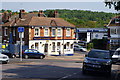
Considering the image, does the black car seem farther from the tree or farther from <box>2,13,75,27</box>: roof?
<box>2,13,75,27</box>: roof

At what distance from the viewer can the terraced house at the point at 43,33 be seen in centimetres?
4588

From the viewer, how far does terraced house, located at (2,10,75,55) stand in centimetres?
4588

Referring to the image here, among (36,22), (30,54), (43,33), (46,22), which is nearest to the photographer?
(30,54)

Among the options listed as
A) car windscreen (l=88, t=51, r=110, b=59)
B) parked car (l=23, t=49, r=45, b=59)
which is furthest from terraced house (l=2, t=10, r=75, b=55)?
car windscreen (l=88, t=51, r=110, b=59)

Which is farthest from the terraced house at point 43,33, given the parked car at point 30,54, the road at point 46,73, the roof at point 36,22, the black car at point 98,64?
the black car at point 98,64

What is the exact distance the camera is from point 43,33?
156 feet

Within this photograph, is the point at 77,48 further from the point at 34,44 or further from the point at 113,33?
the point at 34,44

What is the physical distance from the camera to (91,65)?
1742cm

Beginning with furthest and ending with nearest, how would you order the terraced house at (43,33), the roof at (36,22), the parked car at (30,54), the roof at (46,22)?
the roof at (46,22)
the roof at (36,22)
the terraced house at (43,33)
the parked car at (30,54)

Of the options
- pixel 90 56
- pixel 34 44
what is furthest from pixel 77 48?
pixel 90 56

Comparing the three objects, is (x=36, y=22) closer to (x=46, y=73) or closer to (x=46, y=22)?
(x=46, y=22)

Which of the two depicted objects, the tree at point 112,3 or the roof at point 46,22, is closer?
the tree at point 112,3

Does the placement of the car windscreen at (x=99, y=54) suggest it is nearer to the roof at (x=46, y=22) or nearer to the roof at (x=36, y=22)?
the roof at (x=36, y=22)

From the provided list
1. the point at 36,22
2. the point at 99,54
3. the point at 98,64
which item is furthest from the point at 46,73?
the point at 36,22
